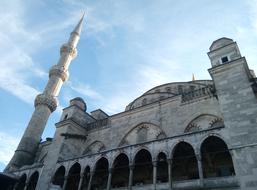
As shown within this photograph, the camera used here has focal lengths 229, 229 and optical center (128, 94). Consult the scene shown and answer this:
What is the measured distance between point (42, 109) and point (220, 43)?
60.0ft

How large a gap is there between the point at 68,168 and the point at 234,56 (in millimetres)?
13031

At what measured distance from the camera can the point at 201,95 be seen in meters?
15.2

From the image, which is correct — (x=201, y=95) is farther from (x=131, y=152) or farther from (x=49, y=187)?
(x=49, y=187)

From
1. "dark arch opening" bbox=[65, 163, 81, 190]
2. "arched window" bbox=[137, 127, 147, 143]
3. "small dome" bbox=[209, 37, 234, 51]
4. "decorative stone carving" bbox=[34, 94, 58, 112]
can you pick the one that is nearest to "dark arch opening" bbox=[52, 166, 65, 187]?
"dark arch opening" bbox=[65, 163, 81, 190]

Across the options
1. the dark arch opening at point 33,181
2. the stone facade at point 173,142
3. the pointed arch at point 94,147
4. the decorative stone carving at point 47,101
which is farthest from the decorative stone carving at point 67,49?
the dark arch opening at point 33,181

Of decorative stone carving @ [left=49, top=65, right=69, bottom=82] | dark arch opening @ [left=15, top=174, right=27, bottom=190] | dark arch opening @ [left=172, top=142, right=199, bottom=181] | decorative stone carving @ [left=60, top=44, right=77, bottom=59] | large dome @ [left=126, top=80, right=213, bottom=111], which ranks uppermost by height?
decorative stone carving @ [left=60, top=44, right=77, bottom=59]

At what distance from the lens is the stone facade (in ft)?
34.6

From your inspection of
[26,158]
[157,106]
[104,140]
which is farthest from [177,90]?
[26,158]

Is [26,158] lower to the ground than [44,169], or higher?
higher

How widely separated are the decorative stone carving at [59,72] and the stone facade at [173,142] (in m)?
5.93

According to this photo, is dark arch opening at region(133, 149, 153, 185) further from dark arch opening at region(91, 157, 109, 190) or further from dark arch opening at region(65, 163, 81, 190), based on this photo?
dark arch opening at region(65, 163, 81, 190)

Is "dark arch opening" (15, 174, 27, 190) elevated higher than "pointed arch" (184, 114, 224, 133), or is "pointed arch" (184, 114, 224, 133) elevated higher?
"pointed arch" (184, 114, 224, 133)

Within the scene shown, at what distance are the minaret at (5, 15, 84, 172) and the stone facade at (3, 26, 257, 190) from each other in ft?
4.23

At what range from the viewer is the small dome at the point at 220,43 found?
14.2 m
